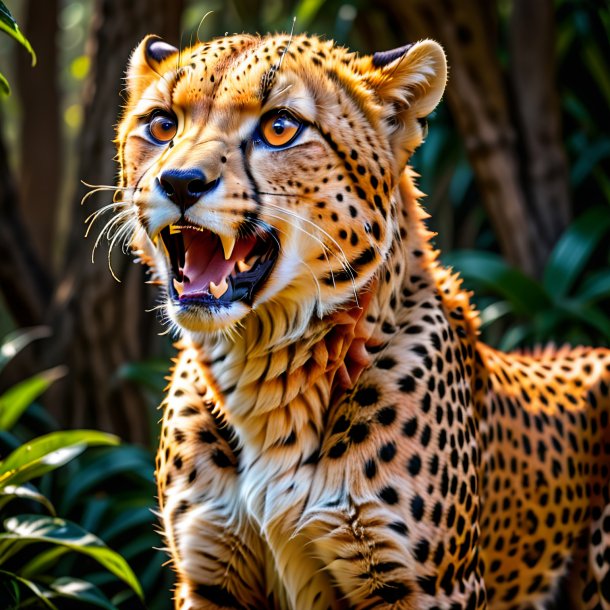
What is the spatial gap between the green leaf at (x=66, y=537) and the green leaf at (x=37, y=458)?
0.50 ft

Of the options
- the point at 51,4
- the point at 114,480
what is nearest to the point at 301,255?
the point at 114,480

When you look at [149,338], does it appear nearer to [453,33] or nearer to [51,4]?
[453,33]

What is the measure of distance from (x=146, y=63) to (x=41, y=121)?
558 centimetres

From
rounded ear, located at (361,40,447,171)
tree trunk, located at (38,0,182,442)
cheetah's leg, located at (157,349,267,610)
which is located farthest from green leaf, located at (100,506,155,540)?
rounded ear, located at (361,40,447,171)

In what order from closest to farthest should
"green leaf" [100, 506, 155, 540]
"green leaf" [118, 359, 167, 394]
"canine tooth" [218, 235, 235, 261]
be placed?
"canine tooth" [218, 235, 235, 261]
"green leaf" [100, 506, 155, 540]
"green leaf" [118, 359, 167, 394]

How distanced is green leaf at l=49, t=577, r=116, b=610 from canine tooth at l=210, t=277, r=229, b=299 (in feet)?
5.13

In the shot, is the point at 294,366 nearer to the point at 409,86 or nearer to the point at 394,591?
the point at 394,591

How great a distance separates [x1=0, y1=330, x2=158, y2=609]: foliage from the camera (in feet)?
12.5

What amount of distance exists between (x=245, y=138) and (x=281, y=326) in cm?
53

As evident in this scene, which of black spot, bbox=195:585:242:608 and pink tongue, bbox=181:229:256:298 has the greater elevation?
pink tongue, bbox=181:229:256:298

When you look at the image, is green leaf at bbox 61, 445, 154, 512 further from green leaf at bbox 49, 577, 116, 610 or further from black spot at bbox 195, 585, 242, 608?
black spot at bbox 195, 585, 242, 608

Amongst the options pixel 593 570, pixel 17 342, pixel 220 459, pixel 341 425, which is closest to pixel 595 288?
pixel 593 570

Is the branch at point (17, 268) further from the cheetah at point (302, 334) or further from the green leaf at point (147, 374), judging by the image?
the cheetah at point (302, 334)

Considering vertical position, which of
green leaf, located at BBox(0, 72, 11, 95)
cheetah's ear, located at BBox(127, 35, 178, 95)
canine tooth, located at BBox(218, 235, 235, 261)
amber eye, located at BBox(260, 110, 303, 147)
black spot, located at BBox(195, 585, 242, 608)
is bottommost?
black spot, located at BBox(195, 585, 242, 608)
